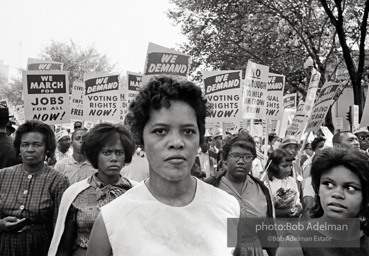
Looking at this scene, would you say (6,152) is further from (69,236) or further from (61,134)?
(61,134)

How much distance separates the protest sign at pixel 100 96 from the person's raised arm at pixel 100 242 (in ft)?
28.7

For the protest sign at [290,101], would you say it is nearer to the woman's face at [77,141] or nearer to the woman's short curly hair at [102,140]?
the woman's face at [77,141]

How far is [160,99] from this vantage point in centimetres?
227

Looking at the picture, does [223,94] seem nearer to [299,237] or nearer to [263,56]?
[299,237]

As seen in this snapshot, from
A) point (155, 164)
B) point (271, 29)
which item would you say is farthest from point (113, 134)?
point (271, 29)

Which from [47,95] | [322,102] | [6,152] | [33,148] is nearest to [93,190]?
[33,148]

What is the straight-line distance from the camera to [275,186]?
6664 millimetres

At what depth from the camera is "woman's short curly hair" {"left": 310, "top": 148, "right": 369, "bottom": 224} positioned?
2727 millimetres

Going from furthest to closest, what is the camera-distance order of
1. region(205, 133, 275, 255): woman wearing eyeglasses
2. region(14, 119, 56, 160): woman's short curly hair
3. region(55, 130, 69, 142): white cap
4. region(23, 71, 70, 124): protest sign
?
region(55, 130, 69, 142): white cap < region(23, 71, 70, 124): protest sign < region(205, 133, 275, 255): woman wearing eyeglasses < region(14, 119, 56, 160): woman's short curly hair

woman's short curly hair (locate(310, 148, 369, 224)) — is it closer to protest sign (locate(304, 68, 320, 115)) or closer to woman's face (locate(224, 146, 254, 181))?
woman's face (locate(224, 146, 254, 181))

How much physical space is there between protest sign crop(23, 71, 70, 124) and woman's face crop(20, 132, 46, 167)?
380 centimetres

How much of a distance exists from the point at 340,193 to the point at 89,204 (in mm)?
1911

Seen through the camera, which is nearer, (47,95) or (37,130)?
(37,130)

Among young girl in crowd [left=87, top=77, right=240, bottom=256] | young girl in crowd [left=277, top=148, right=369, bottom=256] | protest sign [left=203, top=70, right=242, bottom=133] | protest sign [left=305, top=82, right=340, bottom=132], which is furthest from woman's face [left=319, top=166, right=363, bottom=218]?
protest sign [left=203, top=70, right=242, bottom=133]
